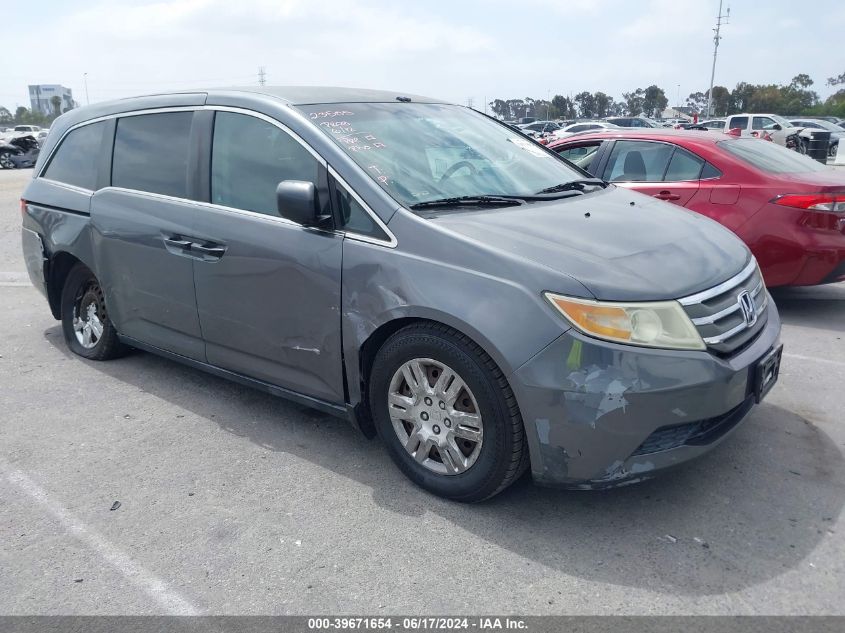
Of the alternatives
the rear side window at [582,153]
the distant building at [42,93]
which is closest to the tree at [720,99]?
the rear side window at [582,153]

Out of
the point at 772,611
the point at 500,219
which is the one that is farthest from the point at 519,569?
the point at 500,219

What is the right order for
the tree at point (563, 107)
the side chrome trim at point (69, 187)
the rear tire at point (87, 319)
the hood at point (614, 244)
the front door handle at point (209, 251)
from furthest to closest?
the tree at point (563, 107)
the rear tire at point (87, 319)
the side chrome trim at point (69, 187)
the front door handle at point (209, 251)
the hood at point (614, 244)

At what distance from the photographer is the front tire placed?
299 centimetres

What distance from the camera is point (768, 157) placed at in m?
6.51

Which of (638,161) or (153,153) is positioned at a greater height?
(153,153)

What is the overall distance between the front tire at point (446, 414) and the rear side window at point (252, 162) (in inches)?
39.5

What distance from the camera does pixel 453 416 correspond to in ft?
10.4

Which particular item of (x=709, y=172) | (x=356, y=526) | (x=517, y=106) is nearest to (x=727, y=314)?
(x=356, y=526)

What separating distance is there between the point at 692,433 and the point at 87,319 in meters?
4.21

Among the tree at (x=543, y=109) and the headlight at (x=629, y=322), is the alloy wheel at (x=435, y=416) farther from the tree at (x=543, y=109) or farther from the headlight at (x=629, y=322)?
the tree at (x=543, y=109)

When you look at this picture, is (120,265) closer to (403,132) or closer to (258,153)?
(258,153)

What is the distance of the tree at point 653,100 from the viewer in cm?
9962

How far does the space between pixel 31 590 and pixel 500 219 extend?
2376 mm

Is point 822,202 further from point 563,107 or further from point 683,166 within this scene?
point 563,107
